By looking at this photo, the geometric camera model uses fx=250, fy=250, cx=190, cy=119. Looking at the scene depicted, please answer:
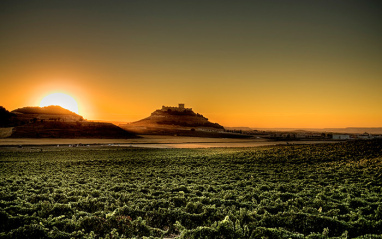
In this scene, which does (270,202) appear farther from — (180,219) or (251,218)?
(180,219)

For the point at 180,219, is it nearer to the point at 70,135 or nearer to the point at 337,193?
the point at 337,193

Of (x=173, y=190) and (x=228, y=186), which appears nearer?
(x=173, y=190)

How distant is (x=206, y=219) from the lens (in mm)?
→ 11023

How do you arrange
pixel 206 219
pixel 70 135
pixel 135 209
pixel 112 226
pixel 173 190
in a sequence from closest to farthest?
pixel 112 226 → pixel 206 219 → pixel 135 209 → pixel 173 190 → pixel 70 135

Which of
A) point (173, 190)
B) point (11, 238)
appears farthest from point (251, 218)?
point (11, 238)

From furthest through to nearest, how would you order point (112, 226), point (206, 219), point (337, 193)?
point (337, 193) < point (206, 219) < point (112, 226)

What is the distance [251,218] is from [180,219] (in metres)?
3.10

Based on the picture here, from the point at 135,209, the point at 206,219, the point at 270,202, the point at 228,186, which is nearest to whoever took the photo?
the point at 206,219

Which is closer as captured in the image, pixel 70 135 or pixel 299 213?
pixel 299 213

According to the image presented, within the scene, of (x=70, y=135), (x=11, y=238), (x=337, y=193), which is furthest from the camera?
(x=70, y=135)

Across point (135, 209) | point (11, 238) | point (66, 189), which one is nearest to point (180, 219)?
point (135, 209)

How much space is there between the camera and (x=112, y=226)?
10.2m

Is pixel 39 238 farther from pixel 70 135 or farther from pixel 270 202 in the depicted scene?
pixel 70 135

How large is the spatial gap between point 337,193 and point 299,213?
642 cm
